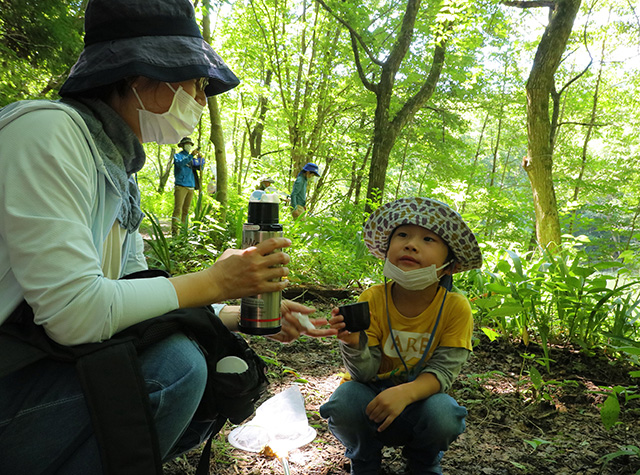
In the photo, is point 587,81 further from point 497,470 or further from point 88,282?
point 88,282

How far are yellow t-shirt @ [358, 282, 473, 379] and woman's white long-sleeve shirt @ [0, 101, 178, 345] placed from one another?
1.00m

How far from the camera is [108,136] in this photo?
117 centimetres

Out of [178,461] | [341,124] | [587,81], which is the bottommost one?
[178,461]

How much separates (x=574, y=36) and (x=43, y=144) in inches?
500

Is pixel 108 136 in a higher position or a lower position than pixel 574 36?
lower

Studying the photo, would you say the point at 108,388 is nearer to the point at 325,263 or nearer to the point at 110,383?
the point at 110,383

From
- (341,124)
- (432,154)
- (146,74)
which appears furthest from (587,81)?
(146,74)

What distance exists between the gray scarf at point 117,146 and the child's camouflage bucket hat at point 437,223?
1056 millimetres

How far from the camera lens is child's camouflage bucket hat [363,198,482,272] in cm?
168

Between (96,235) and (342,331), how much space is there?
0.91m

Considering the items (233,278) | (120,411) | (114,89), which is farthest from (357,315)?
(114,89)

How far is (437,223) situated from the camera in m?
1.67

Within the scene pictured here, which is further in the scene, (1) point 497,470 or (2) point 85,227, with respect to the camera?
Answer: (1) point 497,470

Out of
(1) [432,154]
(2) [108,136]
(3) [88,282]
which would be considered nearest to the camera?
(3) [88,282]
